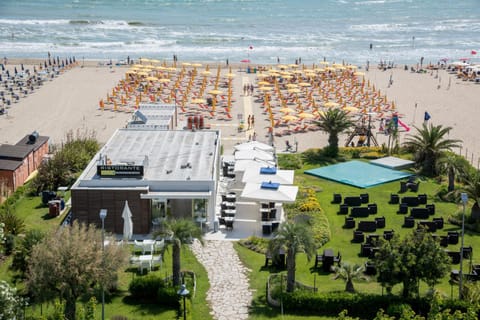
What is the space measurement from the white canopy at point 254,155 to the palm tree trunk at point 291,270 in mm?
12948

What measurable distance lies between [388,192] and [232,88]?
90.3 feet

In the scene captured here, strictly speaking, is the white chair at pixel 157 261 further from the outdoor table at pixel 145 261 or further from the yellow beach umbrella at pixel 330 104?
the yellow beach umbrella at pixel 330 104

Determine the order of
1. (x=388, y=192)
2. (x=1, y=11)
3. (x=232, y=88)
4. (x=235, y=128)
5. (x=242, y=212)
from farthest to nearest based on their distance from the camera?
(x=1, y=11)
(x=232, y=88)
(x=235, y=128)
(x=388, y=192)
(x=242, y=212)

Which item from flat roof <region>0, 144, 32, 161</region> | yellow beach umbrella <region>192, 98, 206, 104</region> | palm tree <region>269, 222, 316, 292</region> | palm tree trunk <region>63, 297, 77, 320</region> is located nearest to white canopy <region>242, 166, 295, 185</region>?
palm tree <region>269, 222, 316, 292</region>

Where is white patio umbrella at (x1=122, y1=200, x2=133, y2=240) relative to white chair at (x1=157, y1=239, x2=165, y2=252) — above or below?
above

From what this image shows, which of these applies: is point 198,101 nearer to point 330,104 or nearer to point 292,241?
point 330,104

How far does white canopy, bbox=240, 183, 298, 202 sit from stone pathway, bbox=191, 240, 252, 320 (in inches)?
109

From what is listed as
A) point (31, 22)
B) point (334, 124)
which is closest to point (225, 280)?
point (334, 124)

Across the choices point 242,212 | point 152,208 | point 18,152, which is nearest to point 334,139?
point 242,212

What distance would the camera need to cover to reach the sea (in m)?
81.6

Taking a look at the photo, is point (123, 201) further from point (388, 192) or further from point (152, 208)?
point (388, 192)

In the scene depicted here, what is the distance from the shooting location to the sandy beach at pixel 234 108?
4478 centimetres

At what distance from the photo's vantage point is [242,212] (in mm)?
31016

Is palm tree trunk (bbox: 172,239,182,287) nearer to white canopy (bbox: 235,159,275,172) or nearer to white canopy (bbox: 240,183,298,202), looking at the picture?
white canopy (bbox: 240,183,298,202)
